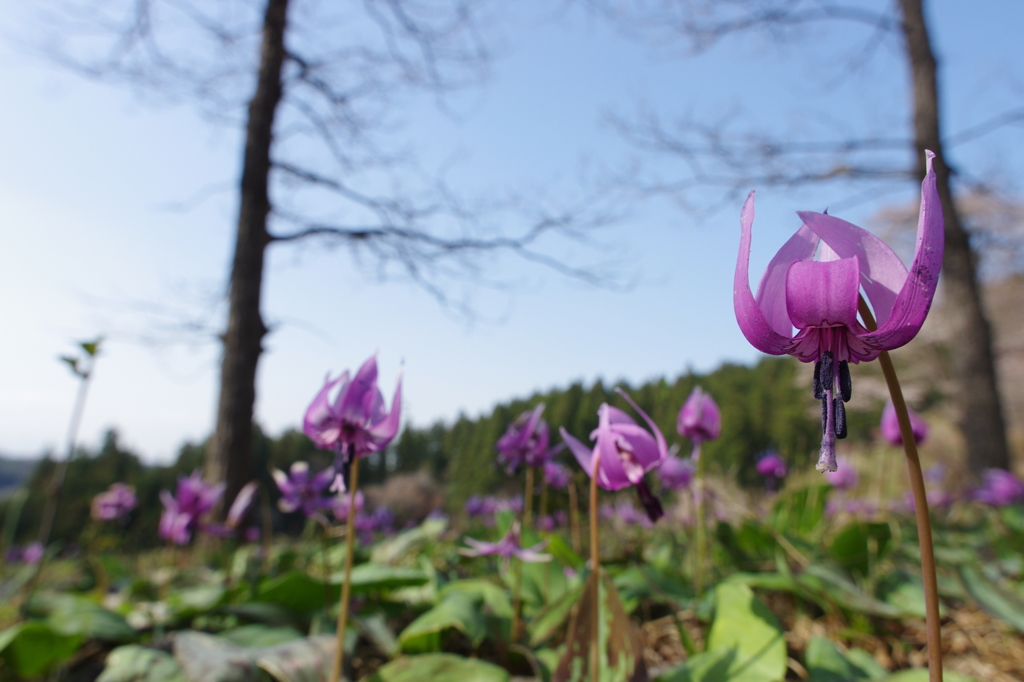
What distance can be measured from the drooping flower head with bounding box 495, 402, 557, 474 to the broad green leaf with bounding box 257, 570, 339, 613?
0.63 meters

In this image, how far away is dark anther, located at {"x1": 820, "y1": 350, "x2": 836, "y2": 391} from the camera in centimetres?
71

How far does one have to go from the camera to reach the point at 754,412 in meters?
10.7

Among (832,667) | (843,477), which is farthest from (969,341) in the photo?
(832,667)

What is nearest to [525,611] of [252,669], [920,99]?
[252,669]

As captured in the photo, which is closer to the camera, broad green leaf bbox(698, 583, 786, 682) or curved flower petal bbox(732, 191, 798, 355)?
curved flower petal bbox(732, 191, 798, 355)

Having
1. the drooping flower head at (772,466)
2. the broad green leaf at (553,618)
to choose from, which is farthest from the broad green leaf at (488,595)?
the drooping flower head at (772,466)

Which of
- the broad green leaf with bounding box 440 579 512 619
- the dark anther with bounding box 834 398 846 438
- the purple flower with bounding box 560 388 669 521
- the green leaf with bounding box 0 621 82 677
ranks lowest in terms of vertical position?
the green leaf with bounding box 0 621 82 677

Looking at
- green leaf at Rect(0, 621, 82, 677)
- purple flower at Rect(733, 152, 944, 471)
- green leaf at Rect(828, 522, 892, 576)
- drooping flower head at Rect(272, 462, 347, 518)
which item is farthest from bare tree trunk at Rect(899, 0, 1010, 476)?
green leaf at Rect(0, 621, 82, 677)

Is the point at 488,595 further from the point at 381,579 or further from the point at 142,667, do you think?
the point at 142,667

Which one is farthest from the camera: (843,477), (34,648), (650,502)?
(843,477)

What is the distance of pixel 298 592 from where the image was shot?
173 centimetres

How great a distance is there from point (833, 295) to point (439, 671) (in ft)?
3.42

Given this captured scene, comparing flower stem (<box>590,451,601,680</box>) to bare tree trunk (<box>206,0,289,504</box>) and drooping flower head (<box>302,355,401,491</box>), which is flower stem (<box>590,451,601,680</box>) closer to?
drooping flower head (<box>302,355,401,491</box>)

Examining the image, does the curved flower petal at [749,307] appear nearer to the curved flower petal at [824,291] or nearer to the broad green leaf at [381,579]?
the curved flower petal at [824,291]
